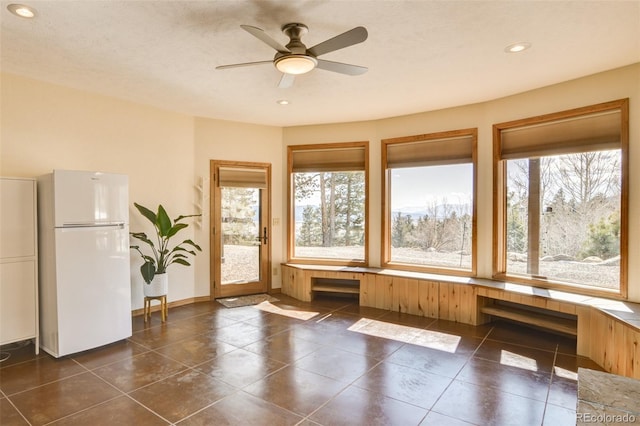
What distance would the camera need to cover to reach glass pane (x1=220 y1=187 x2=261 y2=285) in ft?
18.2

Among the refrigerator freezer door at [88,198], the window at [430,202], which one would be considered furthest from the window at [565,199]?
the refrigerator freezer door at [88,198]

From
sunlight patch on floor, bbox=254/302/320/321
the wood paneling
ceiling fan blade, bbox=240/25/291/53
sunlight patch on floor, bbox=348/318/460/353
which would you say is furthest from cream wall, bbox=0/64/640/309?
ceiling fan blade, bbox=240/25/291/53

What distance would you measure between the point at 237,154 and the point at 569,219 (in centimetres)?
463

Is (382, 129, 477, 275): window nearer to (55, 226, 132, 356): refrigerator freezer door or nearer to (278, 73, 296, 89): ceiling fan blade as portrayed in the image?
(278, 73, 296, 89): ceiling fan blade

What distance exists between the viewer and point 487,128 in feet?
14.9

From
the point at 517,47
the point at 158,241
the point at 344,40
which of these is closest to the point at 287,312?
the point at 158,241

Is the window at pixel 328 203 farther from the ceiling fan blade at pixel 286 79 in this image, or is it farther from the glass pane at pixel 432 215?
the ceiling fan blade at pixel 286 79

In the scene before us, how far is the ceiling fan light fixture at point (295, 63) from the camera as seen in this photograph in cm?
259

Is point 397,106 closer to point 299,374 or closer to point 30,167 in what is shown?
point 299,374

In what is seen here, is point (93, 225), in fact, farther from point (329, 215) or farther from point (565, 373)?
point (565, 373)

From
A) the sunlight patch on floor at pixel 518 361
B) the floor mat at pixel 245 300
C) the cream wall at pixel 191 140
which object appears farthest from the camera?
the floor mat at pixel 245 300

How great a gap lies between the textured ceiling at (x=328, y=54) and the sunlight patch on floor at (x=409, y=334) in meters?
2.86

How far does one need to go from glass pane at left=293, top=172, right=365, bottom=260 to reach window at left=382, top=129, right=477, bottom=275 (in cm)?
49

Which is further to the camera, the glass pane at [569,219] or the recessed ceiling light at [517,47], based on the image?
the glass pane at [569,219]
